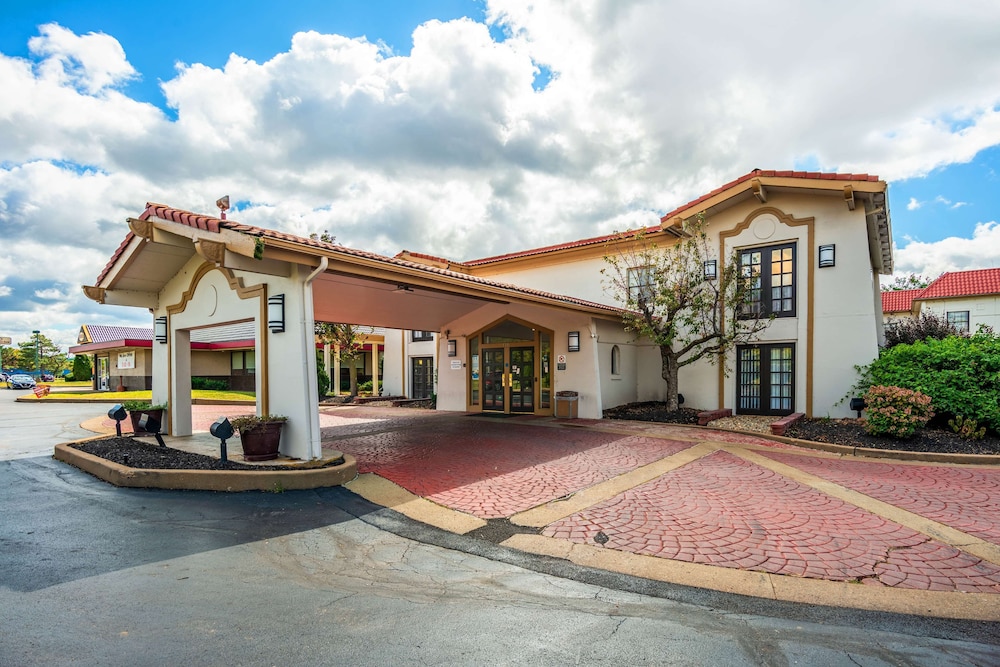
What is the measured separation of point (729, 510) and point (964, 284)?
30.0 meters

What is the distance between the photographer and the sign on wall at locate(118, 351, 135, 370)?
26.9m

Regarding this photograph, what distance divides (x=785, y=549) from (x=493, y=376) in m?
11.4

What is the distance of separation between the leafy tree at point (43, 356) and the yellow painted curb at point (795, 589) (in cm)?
9032

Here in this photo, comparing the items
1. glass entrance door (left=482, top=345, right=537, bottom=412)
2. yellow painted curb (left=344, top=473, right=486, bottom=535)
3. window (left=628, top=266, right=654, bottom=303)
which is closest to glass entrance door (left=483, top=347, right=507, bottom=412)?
glass entrance door (left=482, top=345, right=537, bottom=412)

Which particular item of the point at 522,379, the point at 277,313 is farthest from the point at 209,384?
the point at 277,313

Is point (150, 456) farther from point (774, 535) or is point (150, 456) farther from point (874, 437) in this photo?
point (874, 437)

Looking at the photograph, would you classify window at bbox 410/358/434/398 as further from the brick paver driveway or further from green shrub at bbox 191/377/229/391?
green shrub at bbox 191/377/229/391

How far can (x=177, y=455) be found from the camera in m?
7.78

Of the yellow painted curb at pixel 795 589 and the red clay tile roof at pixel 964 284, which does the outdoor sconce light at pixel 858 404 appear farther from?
the red clay tile roof at pixel 964 284

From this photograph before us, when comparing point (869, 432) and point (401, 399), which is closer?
point (869, 432)

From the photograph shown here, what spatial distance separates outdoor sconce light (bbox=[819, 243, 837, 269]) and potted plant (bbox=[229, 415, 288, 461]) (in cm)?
1264

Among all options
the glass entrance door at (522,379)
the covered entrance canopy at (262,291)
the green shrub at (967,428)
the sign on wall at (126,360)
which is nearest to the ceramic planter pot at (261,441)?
the covered entrance canopy at (262,291)

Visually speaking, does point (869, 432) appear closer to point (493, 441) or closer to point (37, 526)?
point (493, 441)

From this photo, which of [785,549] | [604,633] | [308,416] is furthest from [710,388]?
[604,633]
